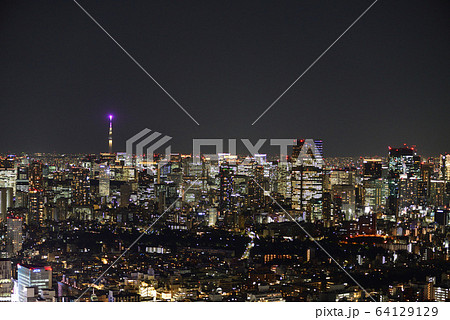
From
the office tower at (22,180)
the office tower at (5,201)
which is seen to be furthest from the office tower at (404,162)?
the office tower at (5,201)

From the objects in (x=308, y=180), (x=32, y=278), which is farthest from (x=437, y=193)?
(x=32, y=278)

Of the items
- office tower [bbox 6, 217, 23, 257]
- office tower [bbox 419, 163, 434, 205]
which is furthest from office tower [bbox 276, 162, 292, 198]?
office tower [bbox 6, 217, 23, 257]

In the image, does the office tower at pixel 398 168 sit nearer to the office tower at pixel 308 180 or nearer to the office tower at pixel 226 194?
the office tower at pixel 308 180

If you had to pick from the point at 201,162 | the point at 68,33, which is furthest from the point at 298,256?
the point at 68,33

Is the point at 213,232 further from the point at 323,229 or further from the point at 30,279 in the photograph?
the point at 30,279

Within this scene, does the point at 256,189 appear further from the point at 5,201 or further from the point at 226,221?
the point at 5,201
